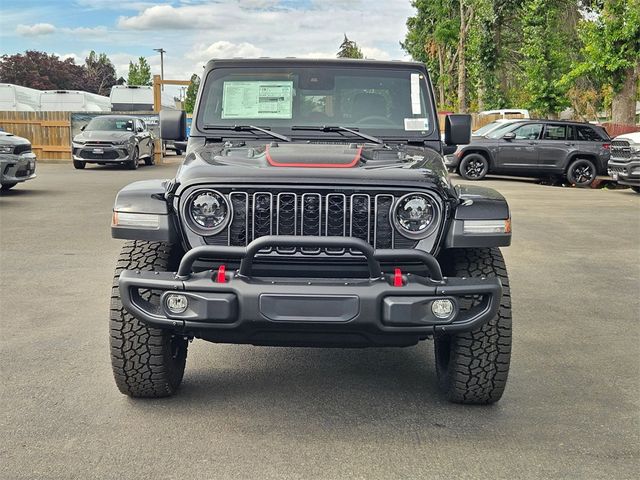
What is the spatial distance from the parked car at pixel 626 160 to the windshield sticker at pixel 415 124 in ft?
43.6

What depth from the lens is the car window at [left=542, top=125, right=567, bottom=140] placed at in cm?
2164

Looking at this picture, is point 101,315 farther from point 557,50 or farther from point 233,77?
point 557,50

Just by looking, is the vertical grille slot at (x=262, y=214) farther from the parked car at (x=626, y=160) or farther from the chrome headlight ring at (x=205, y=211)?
the parked car at (x=626, y=160)

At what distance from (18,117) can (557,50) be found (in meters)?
20.6

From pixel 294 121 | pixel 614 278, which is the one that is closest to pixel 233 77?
pixel 294 121

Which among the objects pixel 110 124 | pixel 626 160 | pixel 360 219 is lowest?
pixel 110 124

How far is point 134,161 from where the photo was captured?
25.5m

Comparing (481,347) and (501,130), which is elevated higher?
(481,347)

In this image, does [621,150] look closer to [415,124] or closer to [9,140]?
[9,140]

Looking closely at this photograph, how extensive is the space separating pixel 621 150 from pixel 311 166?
15186mm

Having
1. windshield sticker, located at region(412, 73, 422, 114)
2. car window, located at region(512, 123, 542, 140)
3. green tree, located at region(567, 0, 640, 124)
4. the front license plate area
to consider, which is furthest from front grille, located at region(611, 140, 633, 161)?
the front license plate area

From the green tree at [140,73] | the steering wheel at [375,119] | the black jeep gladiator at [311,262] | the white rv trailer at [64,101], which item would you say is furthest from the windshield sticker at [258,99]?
the green tree at [140,73]

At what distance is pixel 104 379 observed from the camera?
4.91 meters

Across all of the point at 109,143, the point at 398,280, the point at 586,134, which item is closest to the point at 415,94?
the point at 398,280
